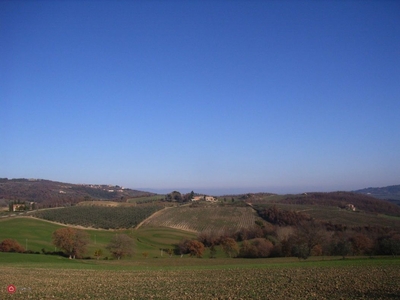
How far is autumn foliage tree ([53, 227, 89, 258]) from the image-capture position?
59.9 m

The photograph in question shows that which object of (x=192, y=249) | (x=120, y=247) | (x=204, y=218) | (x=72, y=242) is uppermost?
(x=204, y=218)

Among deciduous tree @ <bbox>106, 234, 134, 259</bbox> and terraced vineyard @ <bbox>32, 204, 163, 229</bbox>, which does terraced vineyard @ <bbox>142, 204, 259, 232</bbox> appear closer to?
terraced vineyard @ <bbox>32, 204, 163, 229</bbox>

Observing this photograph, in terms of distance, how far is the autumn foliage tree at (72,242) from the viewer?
59.9 meters

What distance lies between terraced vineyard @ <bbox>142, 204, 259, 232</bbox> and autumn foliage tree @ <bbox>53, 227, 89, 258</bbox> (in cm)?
4275

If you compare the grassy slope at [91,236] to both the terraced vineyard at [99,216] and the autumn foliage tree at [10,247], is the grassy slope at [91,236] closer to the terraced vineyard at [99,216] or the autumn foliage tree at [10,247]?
the autumn foliage tree at [10,247]

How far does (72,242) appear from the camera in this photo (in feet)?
197

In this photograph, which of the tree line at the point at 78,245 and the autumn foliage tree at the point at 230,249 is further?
the autumn foliage tree at the point at 230,249

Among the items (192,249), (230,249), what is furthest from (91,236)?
(230,249)

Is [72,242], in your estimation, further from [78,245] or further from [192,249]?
[192,249]

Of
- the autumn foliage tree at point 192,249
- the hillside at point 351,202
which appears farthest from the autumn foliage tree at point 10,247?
the hillside at point 351,202

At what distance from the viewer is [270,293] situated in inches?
634

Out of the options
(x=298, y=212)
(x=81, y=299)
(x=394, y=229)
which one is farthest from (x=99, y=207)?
(x=81, y=299)

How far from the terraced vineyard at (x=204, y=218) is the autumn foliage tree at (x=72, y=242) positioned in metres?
42.8

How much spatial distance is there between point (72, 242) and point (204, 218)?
184ft
